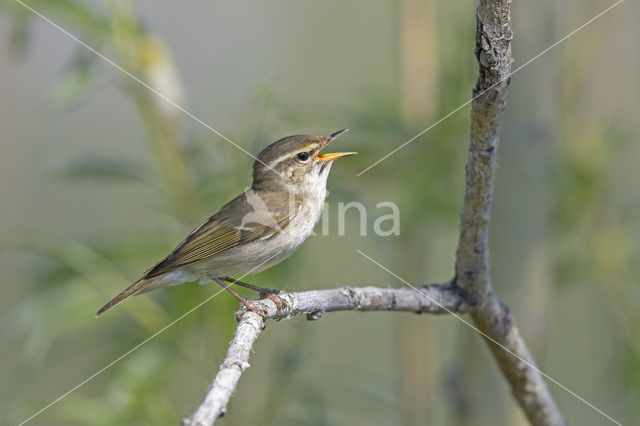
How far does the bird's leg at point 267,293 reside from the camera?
2.46 metres

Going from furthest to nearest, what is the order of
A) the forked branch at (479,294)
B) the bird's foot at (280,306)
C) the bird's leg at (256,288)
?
1. the bird's leg at (256,288)
2. the bird's foot at (280,306)
3. the forked branch at (479,294)

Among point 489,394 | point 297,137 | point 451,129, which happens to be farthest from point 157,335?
point 451,129

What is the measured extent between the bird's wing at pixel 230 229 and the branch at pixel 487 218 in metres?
1.27

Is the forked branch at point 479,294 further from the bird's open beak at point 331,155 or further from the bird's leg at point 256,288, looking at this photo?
the bird's open beak at point 331,155

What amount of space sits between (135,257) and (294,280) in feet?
2.65

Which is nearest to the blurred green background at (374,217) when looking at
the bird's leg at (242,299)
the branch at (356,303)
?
the bird's leg at (242,299)

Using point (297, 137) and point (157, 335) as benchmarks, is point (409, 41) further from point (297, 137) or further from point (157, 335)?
point (157, 335)

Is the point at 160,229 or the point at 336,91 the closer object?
the point at 160,229

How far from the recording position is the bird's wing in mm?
3221

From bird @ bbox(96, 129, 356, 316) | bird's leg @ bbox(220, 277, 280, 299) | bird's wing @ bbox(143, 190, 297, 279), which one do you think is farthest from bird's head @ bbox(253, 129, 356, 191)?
bird's leg @ bbox(220, 277, 280, 299)

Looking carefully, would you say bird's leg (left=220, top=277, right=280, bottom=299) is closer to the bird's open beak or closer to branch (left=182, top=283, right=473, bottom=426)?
branch (left=182, top=283, right=473, bottom=426)

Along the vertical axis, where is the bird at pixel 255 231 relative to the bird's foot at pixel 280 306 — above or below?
above

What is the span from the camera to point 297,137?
392 centimetres

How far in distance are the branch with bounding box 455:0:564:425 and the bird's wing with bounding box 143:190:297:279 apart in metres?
1.27
